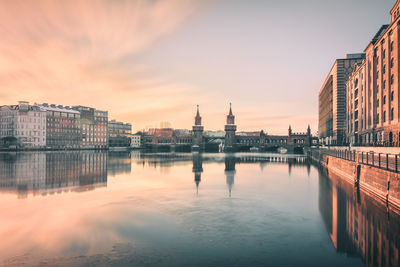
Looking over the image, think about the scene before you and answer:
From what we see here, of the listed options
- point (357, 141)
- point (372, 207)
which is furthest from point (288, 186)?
point (357, 141)

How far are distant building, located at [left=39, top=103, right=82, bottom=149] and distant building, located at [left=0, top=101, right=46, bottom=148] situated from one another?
4.13m

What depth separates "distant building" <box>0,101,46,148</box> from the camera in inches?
5379

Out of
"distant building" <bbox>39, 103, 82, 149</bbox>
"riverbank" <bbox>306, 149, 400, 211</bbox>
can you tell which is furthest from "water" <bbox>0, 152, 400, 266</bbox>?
"distant building" <bbox>39, 103, 82, 149</bbox>

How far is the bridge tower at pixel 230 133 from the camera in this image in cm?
17379

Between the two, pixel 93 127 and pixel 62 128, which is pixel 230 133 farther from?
pixel 62 128

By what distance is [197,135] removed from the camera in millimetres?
185625

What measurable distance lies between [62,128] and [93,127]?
19.2m

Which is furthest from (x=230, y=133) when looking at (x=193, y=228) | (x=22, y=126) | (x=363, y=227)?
(x=193, y=228)

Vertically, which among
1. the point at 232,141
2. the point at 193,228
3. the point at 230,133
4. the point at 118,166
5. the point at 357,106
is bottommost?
the point at 118,166

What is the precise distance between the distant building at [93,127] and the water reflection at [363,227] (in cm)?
15906

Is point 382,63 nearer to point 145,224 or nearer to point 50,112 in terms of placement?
point 145,224

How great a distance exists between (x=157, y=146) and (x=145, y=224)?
18092cm

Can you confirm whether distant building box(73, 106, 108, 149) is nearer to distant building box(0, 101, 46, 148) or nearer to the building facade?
distant building box(0, 101, 46, 148)

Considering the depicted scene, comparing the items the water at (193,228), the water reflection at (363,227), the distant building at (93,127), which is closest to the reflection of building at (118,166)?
the water at (193,228)
